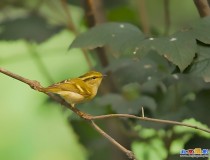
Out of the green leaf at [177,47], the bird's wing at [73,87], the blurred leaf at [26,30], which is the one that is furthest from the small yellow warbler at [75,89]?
the blurred leaf at [26,30]

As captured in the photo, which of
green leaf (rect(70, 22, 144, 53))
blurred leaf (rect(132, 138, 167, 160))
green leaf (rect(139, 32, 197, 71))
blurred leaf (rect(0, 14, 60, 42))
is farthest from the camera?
blurred leaf (rect(0, 14, 60, 42))

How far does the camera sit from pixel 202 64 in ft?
5.33

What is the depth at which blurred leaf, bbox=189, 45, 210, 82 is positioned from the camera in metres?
1.60

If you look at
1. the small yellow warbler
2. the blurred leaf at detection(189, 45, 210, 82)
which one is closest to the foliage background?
the blurred leaf at detection(189, 45, 210, 82)

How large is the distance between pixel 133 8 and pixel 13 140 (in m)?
1.20

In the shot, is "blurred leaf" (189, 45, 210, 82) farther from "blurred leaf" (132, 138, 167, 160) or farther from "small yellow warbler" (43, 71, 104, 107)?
"blurred leaf" (132, 138, 167, 160)

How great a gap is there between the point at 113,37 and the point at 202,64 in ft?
1.17

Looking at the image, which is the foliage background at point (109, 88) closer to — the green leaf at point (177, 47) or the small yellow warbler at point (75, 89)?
the green leaf at point (177, 47)

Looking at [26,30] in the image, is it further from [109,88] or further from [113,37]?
[113,37]

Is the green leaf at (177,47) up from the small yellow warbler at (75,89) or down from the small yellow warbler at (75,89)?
up

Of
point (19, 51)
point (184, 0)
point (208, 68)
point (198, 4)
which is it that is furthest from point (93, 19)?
point (19, 51)

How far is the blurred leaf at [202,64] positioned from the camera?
160 centimetres

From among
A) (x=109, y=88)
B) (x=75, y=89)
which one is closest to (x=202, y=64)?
(x=75, y=89)

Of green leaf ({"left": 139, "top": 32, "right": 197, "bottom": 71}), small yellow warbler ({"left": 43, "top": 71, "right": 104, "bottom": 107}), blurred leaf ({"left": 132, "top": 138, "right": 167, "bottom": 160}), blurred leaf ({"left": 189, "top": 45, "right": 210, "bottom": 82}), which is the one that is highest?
green leaf ({"left": 139, "top": 32, "right": 197, "bottom": 71})
